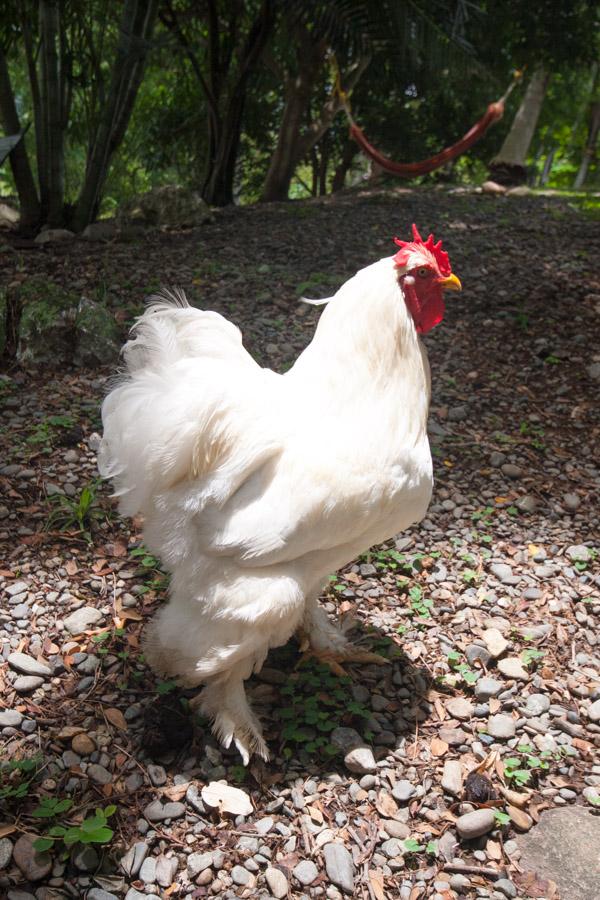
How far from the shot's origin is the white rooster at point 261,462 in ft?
7.48

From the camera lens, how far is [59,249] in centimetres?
679

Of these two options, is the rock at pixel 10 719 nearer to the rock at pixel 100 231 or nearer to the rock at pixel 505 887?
the rock at pixel 505 887

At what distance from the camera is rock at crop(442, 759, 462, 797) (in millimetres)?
2447

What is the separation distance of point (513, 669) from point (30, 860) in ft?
7.02

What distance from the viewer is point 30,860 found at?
207cm

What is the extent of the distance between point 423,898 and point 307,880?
40 cm

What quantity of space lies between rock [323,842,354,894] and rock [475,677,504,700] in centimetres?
95

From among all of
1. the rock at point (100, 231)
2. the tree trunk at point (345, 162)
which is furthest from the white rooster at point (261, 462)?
the tree trunk at point (345, 162)

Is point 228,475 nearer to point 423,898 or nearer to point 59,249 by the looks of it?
point 423,898

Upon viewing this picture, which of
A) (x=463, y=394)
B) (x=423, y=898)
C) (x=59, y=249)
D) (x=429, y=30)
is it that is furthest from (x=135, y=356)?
(x=429, y=30)

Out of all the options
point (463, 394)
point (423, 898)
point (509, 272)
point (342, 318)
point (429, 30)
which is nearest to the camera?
point (423, 898)

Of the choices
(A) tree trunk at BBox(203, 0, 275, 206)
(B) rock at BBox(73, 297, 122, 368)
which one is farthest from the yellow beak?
(A) tree trunk at BBox(203, 0, 275, 206)

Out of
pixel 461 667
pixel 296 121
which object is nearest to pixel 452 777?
pixel 461 667

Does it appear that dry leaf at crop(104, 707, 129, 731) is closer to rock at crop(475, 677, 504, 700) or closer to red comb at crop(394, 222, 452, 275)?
rock at crop(475, 677, 504, 700)
